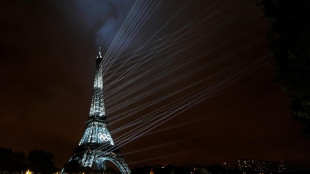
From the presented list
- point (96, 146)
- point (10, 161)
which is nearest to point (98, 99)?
point (96, 146)

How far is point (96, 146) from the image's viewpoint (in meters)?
53.8

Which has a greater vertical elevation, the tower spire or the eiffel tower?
the tower spire

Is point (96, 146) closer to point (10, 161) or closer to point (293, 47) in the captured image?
point (10, 161)

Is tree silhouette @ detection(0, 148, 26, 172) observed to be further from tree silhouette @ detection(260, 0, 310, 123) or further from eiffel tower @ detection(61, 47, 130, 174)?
tree silhouette @ detection(260, 0, 310, 123)

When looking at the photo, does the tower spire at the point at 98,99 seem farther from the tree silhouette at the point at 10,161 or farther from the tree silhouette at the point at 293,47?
the tree silhouette at the point at 293,47

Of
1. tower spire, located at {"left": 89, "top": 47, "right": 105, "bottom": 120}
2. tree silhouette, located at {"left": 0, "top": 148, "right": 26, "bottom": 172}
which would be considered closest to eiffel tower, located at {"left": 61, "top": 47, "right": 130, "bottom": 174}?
tower spire, located at {"left": 89, "top": 47, "right": 105, "bottom": 120}

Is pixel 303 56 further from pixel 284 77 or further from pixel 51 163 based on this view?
pixel 51 163

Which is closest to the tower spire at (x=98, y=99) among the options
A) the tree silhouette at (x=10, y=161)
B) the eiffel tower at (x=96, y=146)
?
the eiffel tower at (x=96, y=146)

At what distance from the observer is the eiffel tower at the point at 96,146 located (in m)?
52.1

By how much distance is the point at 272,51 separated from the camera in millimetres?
9930

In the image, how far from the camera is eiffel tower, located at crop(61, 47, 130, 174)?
52.1 m

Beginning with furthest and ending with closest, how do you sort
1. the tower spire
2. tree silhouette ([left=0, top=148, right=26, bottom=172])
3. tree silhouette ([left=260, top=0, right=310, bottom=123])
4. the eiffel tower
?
the tower spire
the eiffel tower
tree silhouette ([left=0, top=148, right=26, bottom=172])
tree silhouette ([left=260, top=0, right=310, bottom=123])

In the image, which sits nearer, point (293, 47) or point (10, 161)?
point (293, 47)

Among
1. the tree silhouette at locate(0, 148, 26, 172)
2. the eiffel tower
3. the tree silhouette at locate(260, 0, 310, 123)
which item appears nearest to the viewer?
the tree silhouette at locate(260, 0, 310, 123)
